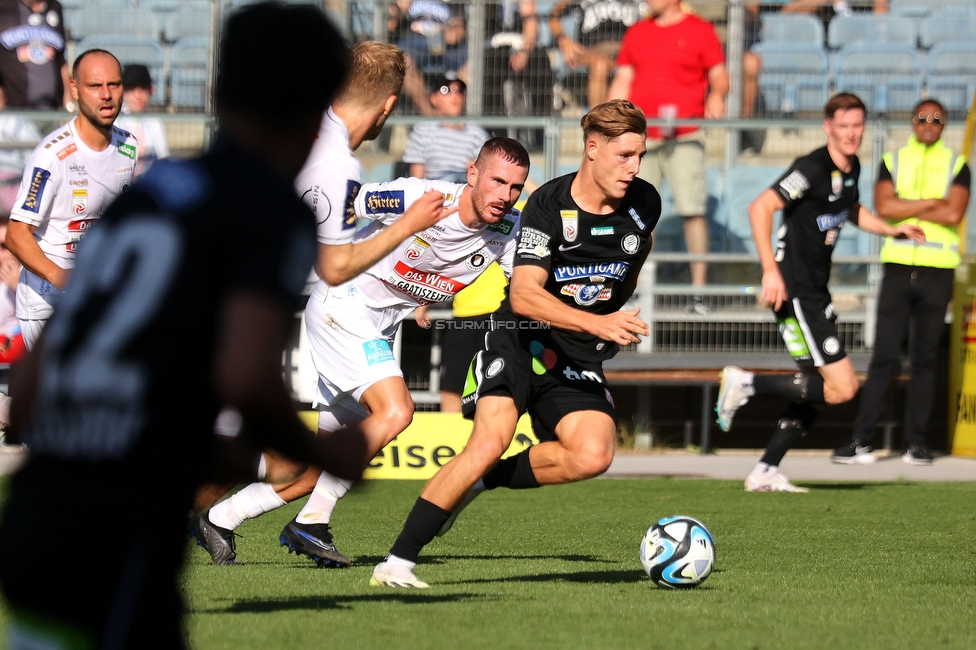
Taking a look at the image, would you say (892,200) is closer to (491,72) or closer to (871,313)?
(871,313)

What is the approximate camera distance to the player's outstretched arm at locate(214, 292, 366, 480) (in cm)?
243

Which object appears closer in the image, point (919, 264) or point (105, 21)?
point (919, 264)

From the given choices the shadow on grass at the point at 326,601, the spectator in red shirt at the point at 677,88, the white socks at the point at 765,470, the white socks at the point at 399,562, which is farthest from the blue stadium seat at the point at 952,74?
the shadow on grass at the point at 326,601

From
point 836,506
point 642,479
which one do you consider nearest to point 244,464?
point 836,506

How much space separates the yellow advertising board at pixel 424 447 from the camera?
431 inches

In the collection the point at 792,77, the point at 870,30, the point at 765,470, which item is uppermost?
the point at 870,30

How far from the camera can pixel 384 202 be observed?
7.24 metres

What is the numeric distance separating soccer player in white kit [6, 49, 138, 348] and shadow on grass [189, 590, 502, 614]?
134 inches

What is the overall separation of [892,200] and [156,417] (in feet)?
34.3

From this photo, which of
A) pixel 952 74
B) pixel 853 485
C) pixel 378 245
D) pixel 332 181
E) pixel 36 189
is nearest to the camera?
pixel 378 245

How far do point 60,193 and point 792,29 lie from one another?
29.9ft

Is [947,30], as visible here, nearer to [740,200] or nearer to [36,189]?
[740,200]

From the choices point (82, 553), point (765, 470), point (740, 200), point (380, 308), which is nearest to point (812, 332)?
point (765, 470)

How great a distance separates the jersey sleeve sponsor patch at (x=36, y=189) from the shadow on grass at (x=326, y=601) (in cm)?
371
